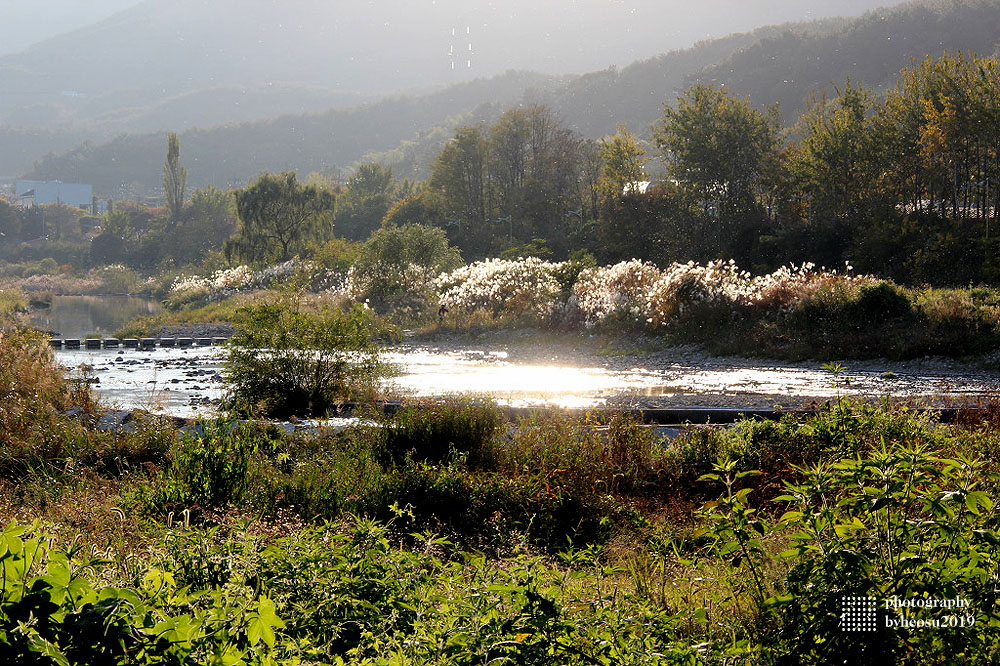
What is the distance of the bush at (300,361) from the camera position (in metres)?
12.3

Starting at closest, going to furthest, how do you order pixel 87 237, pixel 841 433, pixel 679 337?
pixel 841 433 < pixel 679 337 < pixel 87 237

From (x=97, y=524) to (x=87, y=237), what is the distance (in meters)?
134

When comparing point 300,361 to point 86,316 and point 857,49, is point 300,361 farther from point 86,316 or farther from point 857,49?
point 857,49

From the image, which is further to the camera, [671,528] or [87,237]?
[87,237]

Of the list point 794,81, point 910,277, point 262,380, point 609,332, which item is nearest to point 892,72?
point 794,81

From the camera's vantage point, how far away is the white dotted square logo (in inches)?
115

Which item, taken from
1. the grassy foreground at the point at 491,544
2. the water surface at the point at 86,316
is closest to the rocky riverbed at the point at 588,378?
the grassy foreground at the point at 491,544

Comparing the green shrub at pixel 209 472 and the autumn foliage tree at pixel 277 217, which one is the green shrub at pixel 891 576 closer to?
the green shrub at pixel 209 472

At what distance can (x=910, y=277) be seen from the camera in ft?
93.1

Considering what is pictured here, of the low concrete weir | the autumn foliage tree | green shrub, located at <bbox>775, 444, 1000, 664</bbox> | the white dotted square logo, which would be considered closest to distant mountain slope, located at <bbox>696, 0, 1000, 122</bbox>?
the autumn foliage tree

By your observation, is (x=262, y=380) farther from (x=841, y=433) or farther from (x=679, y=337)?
(x=679, y=337)

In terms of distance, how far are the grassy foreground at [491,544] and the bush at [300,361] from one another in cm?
359

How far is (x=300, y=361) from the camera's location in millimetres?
12453

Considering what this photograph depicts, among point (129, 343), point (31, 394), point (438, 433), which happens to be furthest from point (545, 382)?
point (129, 343)
